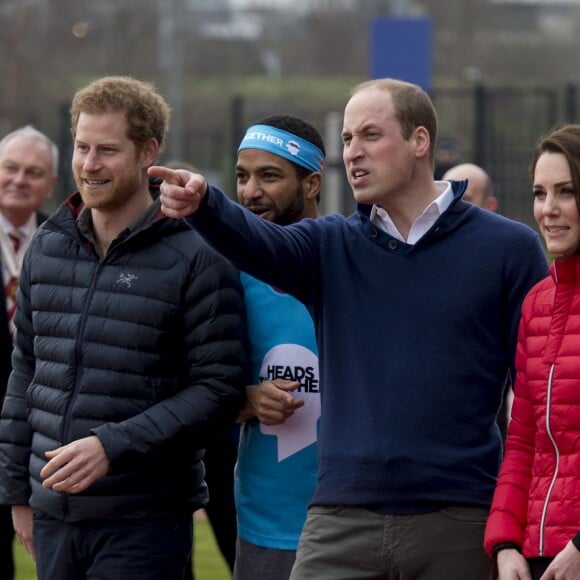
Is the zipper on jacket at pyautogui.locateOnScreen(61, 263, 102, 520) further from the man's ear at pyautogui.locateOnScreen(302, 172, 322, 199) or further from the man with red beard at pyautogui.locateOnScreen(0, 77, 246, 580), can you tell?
the man's ear at pyautogui.locateOnScreen(302, 172, 322, 199)

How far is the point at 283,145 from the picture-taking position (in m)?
4.98

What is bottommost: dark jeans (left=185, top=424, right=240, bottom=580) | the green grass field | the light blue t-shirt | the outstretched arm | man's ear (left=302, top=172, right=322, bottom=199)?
the green grass field

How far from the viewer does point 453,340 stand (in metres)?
4.14

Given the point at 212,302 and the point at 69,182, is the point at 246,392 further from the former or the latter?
the point at 69,182

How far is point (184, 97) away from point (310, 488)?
103ft

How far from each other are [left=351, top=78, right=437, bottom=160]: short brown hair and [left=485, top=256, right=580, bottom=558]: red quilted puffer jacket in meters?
0.67

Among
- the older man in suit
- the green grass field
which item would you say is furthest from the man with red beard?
the green grass field

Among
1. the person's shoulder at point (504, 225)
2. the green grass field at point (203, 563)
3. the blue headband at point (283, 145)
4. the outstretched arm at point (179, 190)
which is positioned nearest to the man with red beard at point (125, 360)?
the blue headband at point (283, 145)

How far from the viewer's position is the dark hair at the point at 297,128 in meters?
5.00

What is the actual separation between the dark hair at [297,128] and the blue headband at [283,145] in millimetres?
16

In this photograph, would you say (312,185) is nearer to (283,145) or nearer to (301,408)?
(283,145)

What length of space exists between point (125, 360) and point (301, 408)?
1.95 feet

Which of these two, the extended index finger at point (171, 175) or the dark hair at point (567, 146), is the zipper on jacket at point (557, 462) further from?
the extended index finger at point (171, 175)

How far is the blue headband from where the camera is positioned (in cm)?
496
